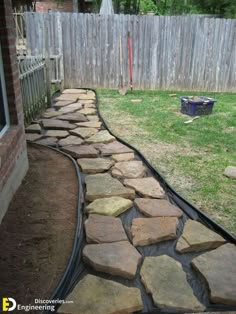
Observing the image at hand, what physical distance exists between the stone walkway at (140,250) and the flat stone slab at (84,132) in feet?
Result: 2.73

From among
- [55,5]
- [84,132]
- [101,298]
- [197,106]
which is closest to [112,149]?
[84,132]

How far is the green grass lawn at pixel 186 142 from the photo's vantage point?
124 inches

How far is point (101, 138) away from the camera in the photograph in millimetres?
4578

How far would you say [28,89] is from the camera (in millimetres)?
5074

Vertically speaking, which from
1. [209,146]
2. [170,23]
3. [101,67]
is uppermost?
[170,23]

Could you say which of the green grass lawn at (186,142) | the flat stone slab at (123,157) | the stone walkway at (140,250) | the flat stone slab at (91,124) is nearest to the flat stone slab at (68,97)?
the green grass lawn at (186,142)

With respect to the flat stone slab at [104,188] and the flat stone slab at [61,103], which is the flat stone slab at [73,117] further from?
the flat stone slab at [104,188]

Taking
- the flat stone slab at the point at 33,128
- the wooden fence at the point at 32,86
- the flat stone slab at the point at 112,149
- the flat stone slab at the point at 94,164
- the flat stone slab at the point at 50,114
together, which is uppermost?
the wooden fence at the point at 32,86

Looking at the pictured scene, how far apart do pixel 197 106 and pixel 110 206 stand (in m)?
3.55

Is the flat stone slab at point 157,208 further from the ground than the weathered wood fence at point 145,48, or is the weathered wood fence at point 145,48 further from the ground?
the weathered wood fence at point 145,48

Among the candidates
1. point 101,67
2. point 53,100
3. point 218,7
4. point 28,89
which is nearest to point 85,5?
point 218,7

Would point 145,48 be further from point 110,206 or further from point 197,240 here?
point 197,240

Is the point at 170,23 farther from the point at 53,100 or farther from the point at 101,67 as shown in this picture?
the point at 53,100

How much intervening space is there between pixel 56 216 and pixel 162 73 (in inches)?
234
